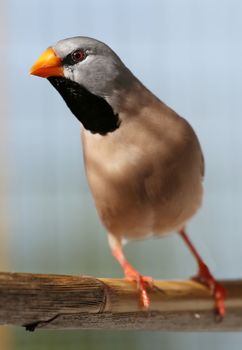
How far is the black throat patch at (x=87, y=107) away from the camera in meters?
1.13

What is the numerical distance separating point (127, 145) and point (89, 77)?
12 centimetres

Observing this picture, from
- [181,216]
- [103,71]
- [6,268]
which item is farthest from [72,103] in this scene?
[6,268]

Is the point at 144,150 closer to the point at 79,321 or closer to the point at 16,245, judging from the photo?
the point at 79,321

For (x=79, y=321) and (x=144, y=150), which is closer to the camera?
(x=79, y=321)

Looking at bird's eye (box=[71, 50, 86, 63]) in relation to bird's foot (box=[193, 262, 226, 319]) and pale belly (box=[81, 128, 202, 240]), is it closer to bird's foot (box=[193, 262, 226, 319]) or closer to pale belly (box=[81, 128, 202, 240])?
pale belly (box=[81, 128, 202, 240])

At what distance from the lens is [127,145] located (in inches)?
46.9

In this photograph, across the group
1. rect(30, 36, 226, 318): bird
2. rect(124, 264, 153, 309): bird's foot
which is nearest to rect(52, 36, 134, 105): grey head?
rect(30, 36, 226, 318): bird

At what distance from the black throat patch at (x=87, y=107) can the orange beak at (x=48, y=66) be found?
0.02 metres

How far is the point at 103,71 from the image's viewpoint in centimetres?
116

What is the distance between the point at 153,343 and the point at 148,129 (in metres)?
1.12

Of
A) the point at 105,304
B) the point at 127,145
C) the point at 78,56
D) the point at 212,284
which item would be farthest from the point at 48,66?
the point at 212,284

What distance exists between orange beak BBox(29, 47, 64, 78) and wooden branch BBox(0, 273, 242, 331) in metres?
0.29

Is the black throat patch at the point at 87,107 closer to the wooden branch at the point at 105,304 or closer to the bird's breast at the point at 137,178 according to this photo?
the bird's breast at the point at 137,178

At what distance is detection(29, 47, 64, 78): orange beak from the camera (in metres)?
1.06
